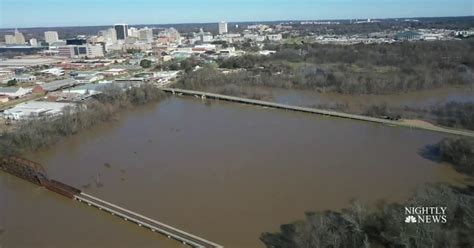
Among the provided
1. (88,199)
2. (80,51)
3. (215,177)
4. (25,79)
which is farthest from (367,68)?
(80,51)

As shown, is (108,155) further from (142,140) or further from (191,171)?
(191,171)

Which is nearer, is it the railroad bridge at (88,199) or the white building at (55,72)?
the railroad bridge at (88,199)

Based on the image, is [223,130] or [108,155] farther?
[223,130]

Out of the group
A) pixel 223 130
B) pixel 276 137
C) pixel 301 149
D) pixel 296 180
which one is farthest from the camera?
pixel 223 130

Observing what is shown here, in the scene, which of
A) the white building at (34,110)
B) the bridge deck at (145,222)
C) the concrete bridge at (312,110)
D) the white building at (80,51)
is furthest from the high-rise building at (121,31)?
the bridge deck at (145,222)

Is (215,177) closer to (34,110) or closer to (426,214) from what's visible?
(426,214)

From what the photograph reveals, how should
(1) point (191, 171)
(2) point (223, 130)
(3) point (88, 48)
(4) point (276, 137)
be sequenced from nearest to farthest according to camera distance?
(1) point (191, 171)
(4) point (276, 137)
(2) point (223, 130)
(3) point (88, 48)

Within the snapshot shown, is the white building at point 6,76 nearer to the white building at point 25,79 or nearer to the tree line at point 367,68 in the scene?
the white building at point 25,79

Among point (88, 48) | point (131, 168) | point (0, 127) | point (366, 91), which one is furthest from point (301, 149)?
point (88, 48)
